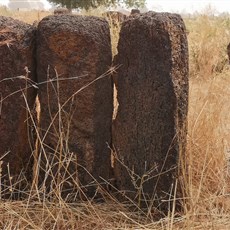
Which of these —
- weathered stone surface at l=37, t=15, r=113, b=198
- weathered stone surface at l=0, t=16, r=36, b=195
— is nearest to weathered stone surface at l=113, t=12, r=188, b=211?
weathered stone surface at l=37, t=15, r=113, b=198

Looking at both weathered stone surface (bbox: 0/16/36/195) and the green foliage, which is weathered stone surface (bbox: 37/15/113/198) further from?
the green foliage

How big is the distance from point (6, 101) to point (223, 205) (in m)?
1.18

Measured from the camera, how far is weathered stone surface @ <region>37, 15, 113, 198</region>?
2201mm

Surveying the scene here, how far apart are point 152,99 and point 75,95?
367 mm

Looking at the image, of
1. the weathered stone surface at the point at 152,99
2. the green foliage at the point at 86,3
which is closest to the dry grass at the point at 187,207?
the weathered stone surface at the point at 152,99

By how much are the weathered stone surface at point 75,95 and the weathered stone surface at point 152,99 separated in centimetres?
9

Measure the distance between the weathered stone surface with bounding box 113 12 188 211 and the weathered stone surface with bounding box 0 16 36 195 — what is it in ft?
1.44

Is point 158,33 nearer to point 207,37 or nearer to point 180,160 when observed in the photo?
point 180,160

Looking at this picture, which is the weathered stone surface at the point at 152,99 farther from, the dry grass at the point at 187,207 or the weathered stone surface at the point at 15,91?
the weathered stone surface at the point at 15,91

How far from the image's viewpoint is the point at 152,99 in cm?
218

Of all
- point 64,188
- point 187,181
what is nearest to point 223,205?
point 187,181

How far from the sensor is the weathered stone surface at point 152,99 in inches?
83.8

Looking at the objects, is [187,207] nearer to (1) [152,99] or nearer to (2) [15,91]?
(1) [152,99]

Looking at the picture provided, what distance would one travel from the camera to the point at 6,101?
2.25 metres
